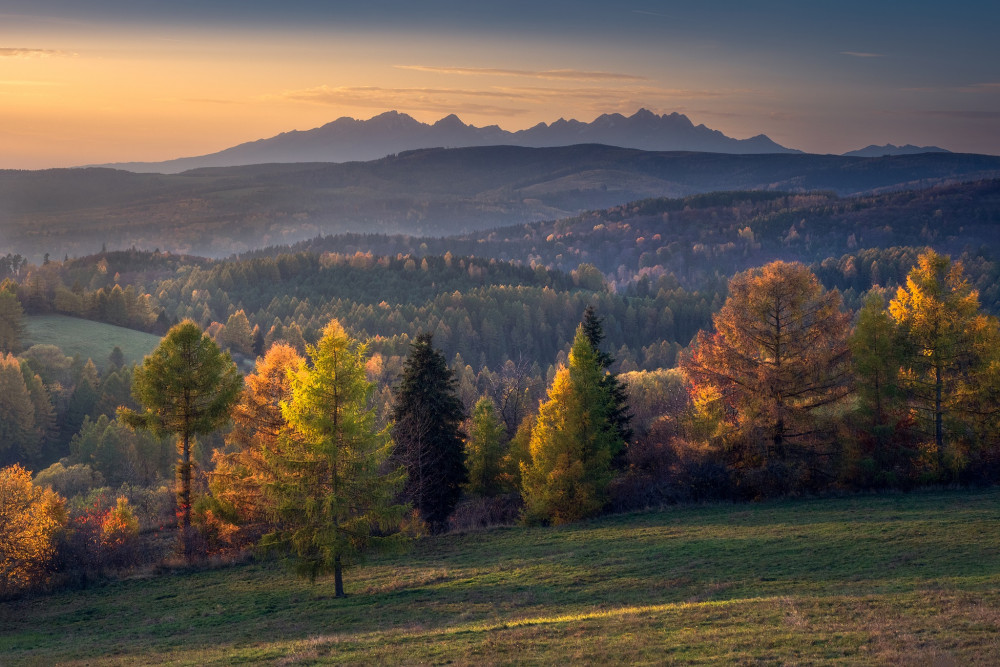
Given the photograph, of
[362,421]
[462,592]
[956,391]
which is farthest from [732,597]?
[956,391]

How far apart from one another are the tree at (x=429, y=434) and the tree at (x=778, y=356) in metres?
13.2

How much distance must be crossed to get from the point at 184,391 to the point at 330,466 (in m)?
13.3

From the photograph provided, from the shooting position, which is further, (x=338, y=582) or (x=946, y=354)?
(x=946, y=354)

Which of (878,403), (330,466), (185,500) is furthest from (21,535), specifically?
(878,403)

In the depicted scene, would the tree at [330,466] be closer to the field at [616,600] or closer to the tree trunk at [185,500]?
the field at [616,600]

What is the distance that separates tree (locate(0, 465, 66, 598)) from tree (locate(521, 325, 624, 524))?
70.8 feet

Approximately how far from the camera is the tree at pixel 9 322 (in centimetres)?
12469

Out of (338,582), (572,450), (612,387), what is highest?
(612,387)

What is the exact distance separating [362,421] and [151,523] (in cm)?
2803

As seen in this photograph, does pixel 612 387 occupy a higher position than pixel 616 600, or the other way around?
pixel 612 387

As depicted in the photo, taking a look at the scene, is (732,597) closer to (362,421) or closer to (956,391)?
(362,421)

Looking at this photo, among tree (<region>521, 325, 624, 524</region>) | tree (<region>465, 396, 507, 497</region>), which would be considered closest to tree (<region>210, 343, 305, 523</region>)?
tree (<region>521, 325, 624, 524</region>)

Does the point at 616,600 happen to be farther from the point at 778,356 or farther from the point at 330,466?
the point at 778,356

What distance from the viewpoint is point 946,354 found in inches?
1617
